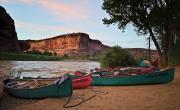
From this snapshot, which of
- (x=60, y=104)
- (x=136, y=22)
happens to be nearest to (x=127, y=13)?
(x=136, y=22)

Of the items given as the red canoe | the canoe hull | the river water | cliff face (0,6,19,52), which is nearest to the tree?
the river water

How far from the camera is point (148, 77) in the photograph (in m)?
24.7

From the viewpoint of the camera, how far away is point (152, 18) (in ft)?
125

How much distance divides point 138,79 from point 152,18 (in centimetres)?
1519

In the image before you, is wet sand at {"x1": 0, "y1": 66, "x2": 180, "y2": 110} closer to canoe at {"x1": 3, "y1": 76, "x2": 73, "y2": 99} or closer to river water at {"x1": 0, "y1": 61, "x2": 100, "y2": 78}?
canoe at {"x1": 3, "y1": 76, "x2": 73, "y2": 99}

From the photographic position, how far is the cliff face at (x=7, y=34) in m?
138

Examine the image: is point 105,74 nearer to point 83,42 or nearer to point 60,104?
point 60,104

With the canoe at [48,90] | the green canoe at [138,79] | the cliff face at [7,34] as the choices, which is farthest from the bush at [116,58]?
the cliff face at [7,34]

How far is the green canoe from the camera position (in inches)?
968

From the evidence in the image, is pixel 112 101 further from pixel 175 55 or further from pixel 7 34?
pixel 7 34

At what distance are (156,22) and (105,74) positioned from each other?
1409 cm

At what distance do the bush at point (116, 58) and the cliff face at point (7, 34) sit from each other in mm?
101116

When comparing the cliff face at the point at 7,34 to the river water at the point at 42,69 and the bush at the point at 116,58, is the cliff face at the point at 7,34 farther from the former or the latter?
the bush at the point at 116,58

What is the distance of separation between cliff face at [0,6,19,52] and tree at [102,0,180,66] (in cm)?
10274
